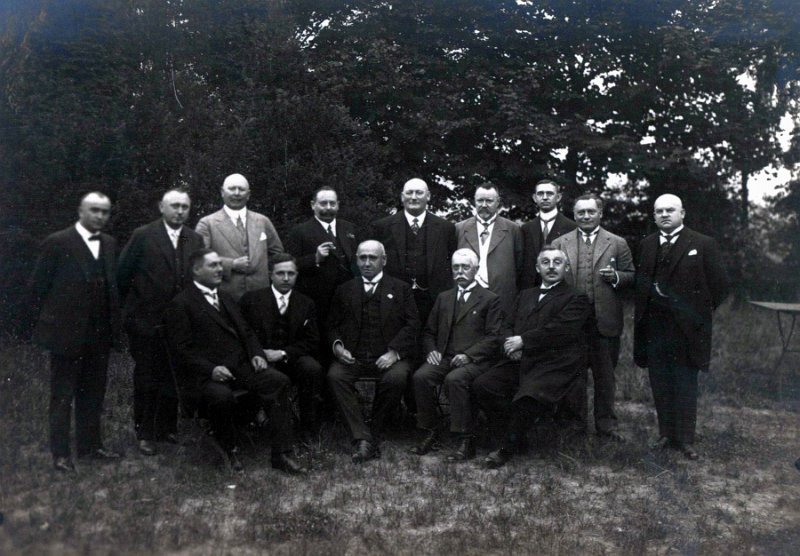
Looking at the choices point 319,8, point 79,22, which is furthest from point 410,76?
point 79,22

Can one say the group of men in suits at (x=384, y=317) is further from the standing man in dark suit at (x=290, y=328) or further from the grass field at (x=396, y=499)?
the grass field at (x=396, y=499)

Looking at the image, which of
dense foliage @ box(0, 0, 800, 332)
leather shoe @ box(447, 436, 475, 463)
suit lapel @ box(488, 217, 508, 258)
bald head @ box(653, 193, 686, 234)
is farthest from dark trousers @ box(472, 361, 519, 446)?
dense foliage @ box(0, 0, 800, 332)

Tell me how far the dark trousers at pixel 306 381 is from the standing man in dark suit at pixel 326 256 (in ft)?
1.18

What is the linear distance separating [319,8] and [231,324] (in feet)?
27.0

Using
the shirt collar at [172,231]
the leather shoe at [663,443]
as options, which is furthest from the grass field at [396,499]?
the shirt collar at [172,231]

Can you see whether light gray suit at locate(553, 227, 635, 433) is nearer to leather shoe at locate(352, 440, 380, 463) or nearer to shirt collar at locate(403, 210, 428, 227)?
shirt collar at locate(403, 210, 428, 227)

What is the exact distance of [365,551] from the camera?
4059 millimetres

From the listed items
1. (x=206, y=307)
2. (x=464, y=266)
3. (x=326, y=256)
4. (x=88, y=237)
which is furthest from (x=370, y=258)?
(x=88, y=237)

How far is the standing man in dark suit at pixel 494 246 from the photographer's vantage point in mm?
6660

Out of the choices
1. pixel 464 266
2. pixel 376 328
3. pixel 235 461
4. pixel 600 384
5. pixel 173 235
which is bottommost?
pixel 235 461

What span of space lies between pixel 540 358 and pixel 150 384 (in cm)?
291

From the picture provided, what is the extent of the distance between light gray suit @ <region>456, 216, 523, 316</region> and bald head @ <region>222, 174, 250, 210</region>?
6.28 feet

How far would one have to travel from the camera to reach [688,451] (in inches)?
240

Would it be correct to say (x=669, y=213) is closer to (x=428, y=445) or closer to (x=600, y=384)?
(x=600, y=384)
